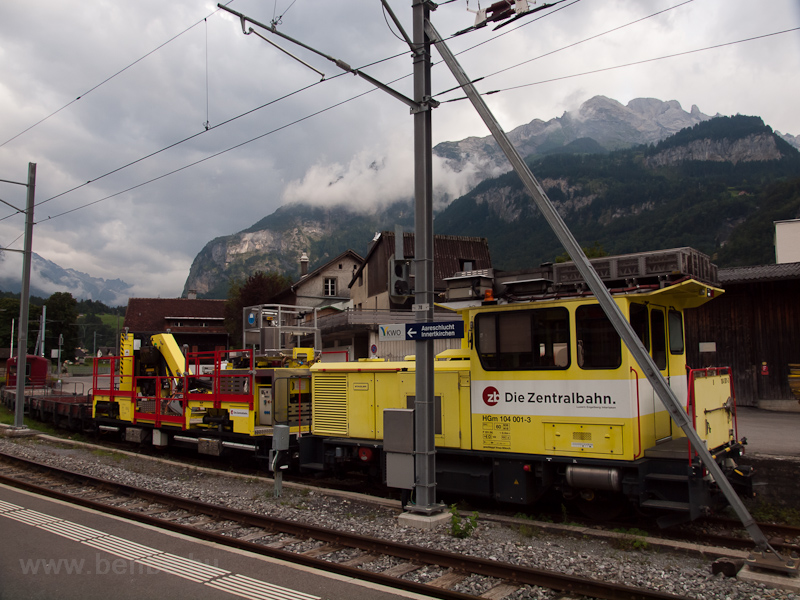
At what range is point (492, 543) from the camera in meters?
6.89

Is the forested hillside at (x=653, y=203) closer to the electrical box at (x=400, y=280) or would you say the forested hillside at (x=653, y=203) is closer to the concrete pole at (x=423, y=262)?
the concrete pole at (x=423, y=262)

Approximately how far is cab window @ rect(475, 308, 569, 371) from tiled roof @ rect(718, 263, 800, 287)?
15078mm

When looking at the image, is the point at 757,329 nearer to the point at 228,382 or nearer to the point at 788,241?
the point at 788,241

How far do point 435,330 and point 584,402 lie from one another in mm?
2132

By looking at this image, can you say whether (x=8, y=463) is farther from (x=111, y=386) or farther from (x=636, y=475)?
(x=636, y=475)

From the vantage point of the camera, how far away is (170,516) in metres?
8.51

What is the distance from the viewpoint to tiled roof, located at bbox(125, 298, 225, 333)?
222ft

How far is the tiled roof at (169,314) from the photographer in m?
67.6

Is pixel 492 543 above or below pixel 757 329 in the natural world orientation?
below

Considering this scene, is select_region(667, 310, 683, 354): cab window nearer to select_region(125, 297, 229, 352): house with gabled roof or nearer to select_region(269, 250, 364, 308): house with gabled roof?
select_region(269, 250, 364, 308): house with gabled roof

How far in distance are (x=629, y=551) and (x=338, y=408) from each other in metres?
5.25

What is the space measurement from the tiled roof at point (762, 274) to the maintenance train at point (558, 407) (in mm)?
12780

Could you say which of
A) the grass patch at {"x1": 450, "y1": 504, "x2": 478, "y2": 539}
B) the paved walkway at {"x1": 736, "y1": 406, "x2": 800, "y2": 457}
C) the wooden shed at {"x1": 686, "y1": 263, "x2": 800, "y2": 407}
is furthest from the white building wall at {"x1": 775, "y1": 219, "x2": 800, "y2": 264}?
the grass patch at {"x1": 450, "y1": 504, "x2": 478, "y2": 539}

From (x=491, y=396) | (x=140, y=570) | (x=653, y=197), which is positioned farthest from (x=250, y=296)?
(x=653, y=197)
